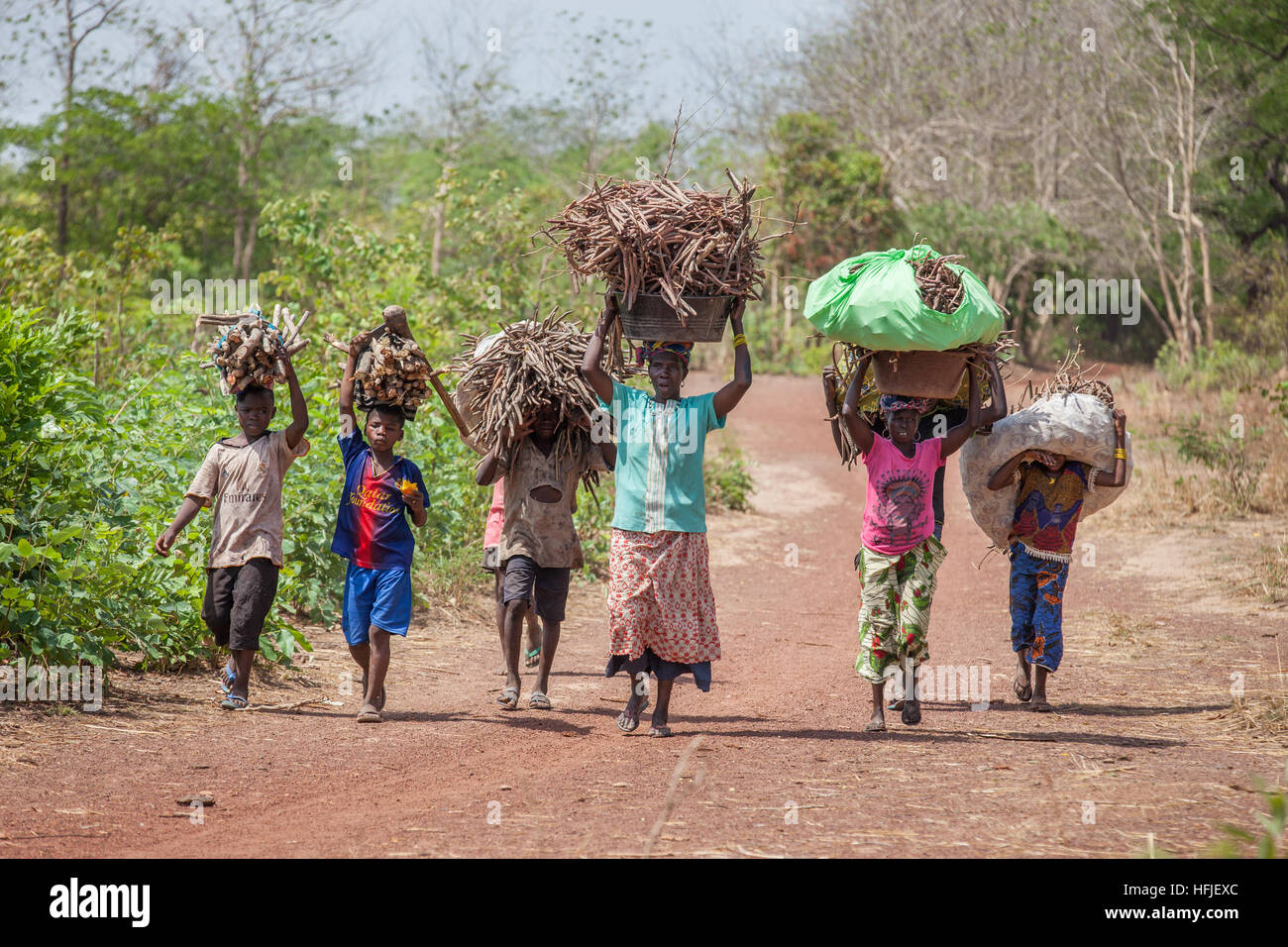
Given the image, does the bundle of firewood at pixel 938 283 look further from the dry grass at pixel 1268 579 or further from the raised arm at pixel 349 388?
the dry grass at pixel 1268 579

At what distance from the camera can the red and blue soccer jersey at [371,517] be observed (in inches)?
232

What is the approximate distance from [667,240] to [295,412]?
1.94m

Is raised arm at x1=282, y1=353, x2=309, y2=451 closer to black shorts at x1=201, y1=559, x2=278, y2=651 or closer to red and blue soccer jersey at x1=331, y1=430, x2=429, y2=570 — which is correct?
red and blue soccer jersey at x1=331, y1=430, x2=429, y2=570

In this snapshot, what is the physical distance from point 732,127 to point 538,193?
7763 millimetres

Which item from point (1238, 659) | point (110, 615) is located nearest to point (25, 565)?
point (110, 615)

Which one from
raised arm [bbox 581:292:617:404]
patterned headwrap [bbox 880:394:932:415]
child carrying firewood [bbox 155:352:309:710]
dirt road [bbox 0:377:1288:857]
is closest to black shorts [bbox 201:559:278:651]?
child carrying firewood [bbox 155:352:309:710]

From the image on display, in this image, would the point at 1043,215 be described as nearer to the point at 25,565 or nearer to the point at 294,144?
the point at 294,144

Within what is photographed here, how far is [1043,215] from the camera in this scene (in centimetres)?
2744

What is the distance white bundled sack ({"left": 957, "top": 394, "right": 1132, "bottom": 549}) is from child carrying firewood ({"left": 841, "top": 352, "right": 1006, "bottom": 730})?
26.2 inches

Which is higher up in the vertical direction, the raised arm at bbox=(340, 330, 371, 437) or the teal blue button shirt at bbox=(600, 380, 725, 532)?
the raised arm at bbox=(340, 330, 371, 437)

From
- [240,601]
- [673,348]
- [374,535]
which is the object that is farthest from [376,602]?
[673,348]

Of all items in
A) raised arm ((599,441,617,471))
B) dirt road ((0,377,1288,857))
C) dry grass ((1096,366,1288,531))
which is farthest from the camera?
dry grass ((1096,366,1288,531))

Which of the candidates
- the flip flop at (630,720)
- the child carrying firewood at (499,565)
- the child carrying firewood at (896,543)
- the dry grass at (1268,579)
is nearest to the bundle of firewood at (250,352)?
the child carrying firewood at (499,565)

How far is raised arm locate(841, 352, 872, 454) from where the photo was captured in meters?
5.76
